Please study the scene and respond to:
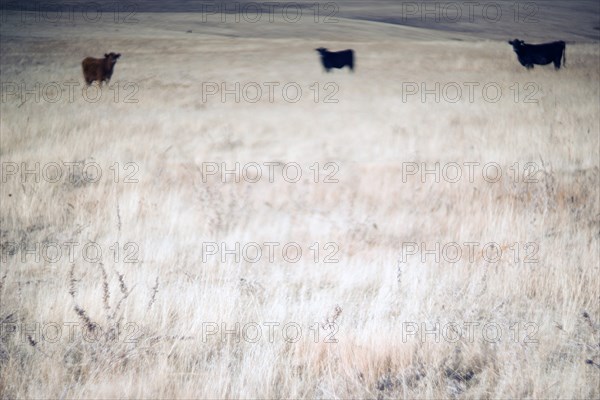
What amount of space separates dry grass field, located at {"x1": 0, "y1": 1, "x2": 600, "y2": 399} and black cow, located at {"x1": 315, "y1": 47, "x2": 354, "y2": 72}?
2485 millimetres

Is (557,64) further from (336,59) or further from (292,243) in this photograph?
(292,243)

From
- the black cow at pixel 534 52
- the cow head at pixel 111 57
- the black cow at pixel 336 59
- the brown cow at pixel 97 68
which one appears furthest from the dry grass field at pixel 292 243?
the black cow at pixel 336 59

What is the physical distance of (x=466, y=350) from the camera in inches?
113

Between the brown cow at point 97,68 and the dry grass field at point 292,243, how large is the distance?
1.88 ft

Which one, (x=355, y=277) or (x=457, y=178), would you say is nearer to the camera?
(x=355, y=277)

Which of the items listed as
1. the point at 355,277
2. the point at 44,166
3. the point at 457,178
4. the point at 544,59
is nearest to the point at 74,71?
the point at 44,166

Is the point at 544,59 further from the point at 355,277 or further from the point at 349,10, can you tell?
the point at 355,277

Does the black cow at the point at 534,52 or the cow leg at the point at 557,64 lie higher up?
the black cow at the point at 534,52

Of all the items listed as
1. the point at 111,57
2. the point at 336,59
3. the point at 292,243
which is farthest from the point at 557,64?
the point at 292,243

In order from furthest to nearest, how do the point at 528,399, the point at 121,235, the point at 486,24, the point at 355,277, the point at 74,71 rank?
the point at 486,24
the point at 74,71
the point at 121,235
the point at 355,277
the point at 528,399

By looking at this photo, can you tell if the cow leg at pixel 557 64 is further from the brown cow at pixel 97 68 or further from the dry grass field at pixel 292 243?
the brown cow at pixel 97 68

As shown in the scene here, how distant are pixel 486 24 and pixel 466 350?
19456 millimetres

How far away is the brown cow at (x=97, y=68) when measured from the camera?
12969 millimetres

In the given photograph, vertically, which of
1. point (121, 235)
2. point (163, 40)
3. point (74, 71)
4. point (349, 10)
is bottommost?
point (121, 235)
